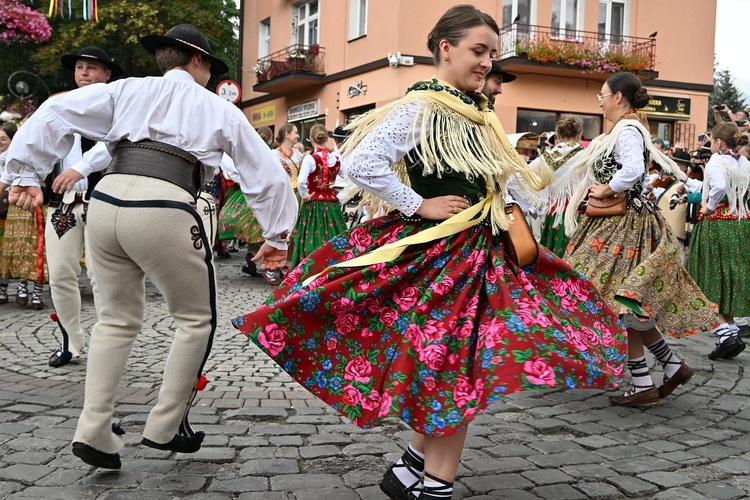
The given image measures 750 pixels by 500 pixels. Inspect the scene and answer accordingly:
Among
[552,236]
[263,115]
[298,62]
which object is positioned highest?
[298,62]

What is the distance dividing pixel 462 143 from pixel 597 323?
33.5 inches

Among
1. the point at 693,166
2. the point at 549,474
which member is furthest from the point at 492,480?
the point at 693,166

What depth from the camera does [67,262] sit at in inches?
213

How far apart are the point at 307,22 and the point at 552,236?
17.7m

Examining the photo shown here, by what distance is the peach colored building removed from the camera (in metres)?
20.3

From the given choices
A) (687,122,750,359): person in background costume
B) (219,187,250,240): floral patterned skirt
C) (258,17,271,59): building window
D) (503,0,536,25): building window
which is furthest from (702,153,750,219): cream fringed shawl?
(258,17,271,59): building window

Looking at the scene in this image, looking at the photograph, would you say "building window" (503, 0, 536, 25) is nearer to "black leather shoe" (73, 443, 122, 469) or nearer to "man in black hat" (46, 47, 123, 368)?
"man in black hat" (46, 47, 123, 368)

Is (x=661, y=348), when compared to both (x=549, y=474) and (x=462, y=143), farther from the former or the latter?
(x=462, y=143)

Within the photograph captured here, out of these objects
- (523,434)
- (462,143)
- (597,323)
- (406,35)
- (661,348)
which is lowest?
(523,434)

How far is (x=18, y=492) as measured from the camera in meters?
3.15

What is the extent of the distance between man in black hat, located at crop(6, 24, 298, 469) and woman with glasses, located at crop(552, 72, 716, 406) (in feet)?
7.22

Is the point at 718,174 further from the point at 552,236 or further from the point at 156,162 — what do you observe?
the point at 156,162

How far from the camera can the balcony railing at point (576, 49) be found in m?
20.3

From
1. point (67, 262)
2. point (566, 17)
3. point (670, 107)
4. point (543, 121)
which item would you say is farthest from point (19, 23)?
point (670, 107)
